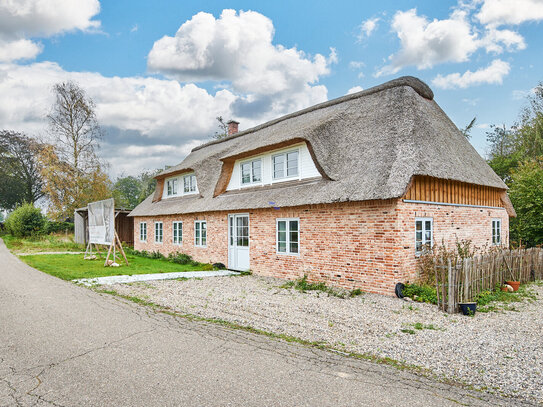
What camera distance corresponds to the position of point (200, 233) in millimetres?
16422

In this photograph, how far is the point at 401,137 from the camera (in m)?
10.3

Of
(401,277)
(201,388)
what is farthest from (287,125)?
(201,388)

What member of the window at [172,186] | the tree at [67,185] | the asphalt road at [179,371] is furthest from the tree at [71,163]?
the asphalt road at [179,371]

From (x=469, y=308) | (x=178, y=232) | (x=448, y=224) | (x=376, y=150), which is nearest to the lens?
(x=469, y=308)

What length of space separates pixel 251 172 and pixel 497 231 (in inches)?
396

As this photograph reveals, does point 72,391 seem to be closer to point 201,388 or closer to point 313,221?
point 201,388

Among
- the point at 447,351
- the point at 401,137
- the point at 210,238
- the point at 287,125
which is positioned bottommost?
the point at 447,351

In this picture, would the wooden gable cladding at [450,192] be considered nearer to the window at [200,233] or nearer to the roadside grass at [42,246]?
the window at [200,233]

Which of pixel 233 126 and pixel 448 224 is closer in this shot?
pixel 448 224

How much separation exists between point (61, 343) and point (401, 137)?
943 cm

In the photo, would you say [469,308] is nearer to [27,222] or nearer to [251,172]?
[251,172]

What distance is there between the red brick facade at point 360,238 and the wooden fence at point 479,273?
117cm

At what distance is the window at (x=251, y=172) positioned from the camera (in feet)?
46.5

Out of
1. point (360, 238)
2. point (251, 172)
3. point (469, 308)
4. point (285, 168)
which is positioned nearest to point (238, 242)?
point (251, 172)
